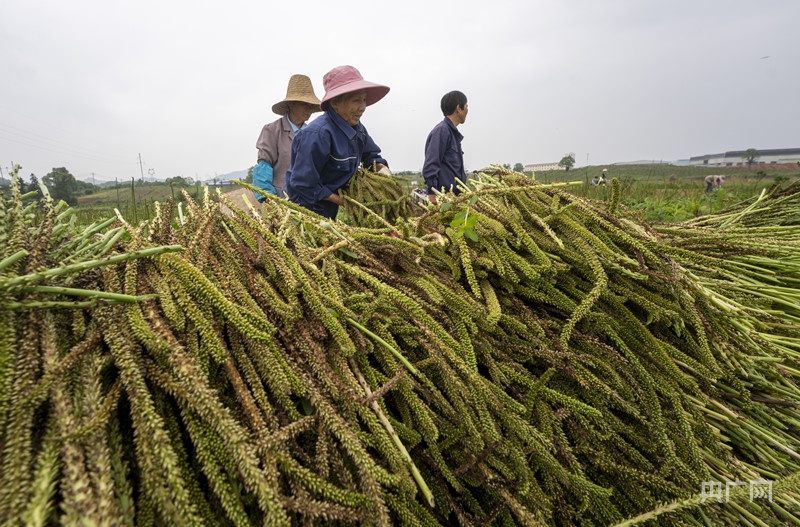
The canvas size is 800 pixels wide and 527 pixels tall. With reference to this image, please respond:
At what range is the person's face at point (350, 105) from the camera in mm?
3230

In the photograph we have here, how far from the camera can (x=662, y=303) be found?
148 cm

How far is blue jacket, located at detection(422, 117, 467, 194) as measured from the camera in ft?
15.1

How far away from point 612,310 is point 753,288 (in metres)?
1.13

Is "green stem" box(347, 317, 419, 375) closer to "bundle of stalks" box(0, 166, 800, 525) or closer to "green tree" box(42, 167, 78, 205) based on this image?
"bundle of stalks" box(0, 166, 800, 525)

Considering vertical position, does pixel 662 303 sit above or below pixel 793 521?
above

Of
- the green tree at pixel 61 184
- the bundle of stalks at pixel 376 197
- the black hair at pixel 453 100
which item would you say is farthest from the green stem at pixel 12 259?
the green tree at pixel 61 184

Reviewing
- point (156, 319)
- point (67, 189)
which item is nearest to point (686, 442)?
point (156, 319)

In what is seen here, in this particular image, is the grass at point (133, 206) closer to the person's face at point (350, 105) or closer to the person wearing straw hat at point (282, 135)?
the person wearing straw hat at point (282, 135)

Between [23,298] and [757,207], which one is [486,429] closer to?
[23,298]

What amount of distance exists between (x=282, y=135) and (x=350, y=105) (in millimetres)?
1504

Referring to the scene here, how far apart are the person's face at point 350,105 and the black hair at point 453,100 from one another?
5.90 feet

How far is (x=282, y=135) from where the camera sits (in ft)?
14.4

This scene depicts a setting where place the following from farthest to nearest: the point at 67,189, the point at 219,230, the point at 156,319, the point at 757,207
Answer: the point at 67,189, the point at 757,207, the point at 219,230, the point at 156,319

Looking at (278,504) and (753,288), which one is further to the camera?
(753,288)
